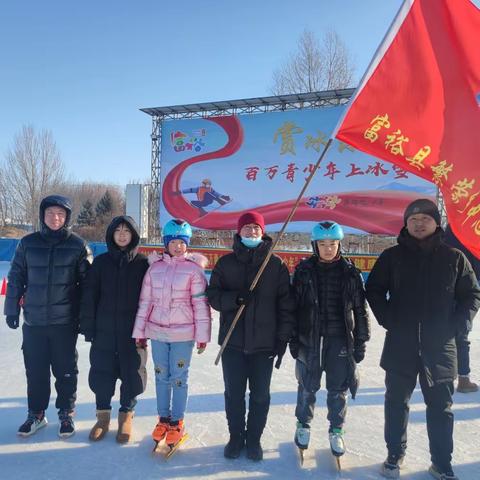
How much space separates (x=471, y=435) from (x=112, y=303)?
2.76 meters

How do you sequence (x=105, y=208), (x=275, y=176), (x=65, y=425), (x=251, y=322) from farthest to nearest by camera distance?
1. (x=105, y=208)
2. (x=275, y=176)
3. (x=65, y=425)
4. (x=251, y=322)

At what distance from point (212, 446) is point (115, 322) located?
3.52ft

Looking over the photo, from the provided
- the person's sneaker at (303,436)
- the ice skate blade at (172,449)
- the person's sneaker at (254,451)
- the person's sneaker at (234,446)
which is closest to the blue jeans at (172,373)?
the ice skate blade at (172,449)

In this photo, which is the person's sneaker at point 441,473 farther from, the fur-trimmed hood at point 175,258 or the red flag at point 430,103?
the fur-trimmed hood at point 175,258

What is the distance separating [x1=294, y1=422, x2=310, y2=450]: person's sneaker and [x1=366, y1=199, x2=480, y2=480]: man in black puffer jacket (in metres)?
0.48

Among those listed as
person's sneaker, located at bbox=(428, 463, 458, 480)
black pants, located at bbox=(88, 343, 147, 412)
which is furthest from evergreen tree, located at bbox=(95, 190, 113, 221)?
person's sneaker, located at bbox=(428, 463, 458, 480)

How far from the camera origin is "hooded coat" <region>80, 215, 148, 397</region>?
2766 mm

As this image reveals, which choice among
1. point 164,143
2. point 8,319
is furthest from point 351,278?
point 164,143

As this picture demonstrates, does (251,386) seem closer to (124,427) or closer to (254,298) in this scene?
(254,298)

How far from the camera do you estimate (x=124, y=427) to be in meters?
2.79

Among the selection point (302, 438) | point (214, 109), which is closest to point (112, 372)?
point (302, 438)

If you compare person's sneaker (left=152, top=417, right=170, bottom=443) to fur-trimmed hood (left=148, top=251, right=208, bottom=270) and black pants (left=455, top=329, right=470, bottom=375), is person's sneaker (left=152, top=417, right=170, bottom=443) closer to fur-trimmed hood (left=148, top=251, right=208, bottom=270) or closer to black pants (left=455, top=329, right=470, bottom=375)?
fur-trimmed hood (left=148, top=251, right=208, bottom=270)

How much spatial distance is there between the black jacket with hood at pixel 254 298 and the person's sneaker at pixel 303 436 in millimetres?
563

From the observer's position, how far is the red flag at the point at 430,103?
2367mm
